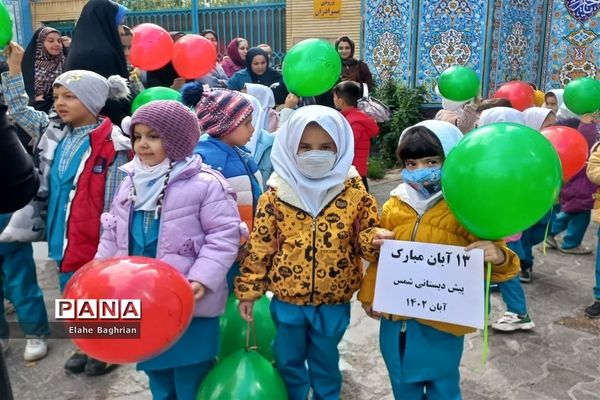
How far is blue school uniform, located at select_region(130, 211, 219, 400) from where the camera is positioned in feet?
7.16

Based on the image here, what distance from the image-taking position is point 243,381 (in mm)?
2137

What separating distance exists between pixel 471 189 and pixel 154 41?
3814 mm

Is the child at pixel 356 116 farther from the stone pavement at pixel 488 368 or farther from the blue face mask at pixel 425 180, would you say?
the blue face mask at pixel 425 180

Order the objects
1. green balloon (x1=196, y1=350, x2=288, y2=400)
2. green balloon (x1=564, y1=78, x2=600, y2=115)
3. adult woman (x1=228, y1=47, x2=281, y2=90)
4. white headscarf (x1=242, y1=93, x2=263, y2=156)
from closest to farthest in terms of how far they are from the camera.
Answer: green balloon (x1=196, y1=350, x2=288, y2=400) → white headscarf (x1=242, y1=93, x2=263, y2=156) → green balloon (x1=564, y1=78, x2=600, y2=115) → adult woman (x1=228, y1=47, x2=281, y2=90)

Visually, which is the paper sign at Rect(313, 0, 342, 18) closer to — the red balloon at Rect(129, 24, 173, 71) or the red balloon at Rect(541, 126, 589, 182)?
the red balloon at Rect(129, 24, 173, 71)

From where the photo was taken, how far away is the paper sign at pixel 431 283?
1905 mm

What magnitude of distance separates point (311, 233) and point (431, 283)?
20.3 inches

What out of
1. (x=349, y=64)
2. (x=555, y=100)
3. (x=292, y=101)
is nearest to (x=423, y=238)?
(x=292, y=101)

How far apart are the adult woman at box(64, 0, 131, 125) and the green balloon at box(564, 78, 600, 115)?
3647 mm

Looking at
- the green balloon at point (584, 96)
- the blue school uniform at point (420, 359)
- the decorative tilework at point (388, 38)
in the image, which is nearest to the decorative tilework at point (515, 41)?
the decorative tilework at point (388, 38)

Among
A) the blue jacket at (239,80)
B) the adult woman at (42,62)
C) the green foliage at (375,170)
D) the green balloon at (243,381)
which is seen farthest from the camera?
the green foliage at (375,170)

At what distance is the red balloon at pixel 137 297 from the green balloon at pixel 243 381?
435mm

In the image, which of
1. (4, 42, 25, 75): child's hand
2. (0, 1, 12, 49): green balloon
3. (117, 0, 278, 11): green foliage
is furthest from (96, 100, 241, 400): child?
(117, 0, 278, 11): green foliage

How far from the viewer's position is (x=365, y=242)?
2141 millimetres
